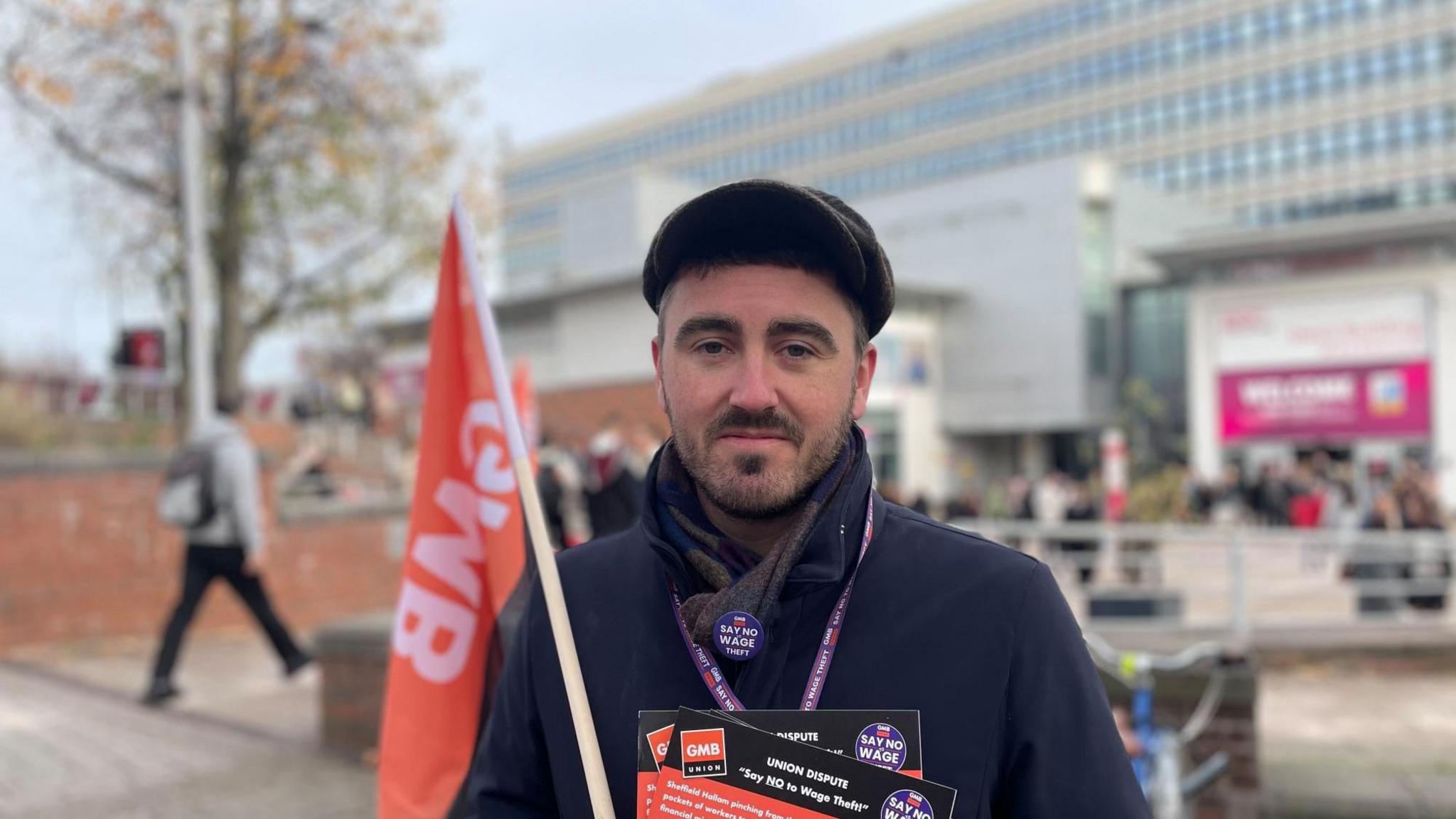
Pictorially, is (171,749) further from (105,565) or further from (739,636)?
(739,636)

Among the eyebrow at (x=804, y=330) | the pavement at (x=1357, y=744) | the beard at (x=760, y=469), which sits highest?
the eyebrow at (x=804, y=330)

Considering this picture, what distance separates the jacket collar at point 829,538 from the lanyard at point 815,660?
1 centimetres

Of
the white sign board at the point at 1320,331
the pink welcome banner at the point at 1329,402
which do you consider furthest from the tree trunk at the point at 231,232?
the white sign board at the point at 1320,331

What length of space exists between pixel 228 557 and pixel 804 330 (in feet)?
22.2

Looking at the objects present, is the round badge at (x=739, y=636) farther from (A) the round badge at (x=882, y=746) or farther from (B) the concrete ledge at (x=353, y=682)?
(B) the concrete ledge at (x=353, y=682)

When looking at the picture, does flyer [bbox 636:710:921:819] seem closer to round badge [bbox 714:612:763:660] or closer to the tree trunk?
round badge [bbox 714:612:763:660]

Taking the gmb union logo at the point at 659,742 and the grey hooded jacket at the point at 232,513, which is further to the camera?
the grey hooded jacket at the point at 232,513

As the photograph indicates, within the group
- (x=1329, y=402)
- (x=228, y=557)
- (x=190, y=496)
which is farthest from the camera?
(x=1329, y=402)

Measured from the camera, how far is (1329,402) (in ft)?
116

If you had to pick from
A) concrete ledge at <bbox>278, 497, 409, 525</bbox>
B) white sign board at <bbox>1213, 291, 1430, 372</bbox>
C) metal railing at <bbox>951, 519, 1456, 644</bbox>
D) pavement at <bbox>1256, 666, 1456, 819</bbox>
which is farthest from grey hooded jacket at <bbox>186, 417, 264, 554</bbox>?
white sign board at <bbox>1213, 291, 1430, 372</bbox>

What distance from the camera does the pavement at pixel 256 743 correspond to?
17.6 ft

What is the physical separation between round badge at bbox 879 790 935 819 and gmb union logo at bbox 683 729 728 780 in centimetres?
21

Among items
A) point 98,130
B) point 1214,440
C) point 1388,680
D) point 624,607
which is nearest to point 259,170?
point 98,130

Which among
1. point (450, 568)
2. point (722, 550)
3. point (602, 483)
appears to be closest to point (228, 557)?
point (602, 483)
